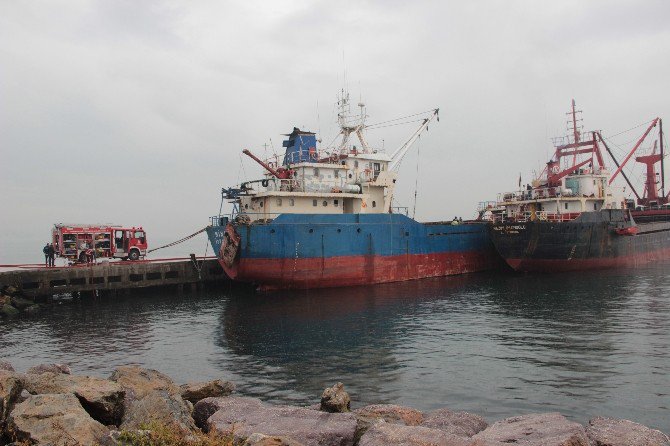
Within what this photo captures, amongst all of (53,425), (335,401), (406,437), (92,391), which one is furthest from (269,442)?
(92,391)

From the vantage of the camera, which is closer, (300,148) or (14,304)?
(14,304)

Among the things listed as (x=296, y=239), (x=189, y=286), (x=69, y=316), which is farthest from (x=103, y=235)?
(x=296, y=239)

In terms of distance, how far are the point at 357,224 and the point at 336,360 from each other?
57.3 ft

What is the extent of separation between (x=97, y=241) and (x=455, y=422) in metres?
33.8

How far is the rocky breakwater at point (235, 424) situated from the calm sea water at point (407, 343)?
2442 millimetres

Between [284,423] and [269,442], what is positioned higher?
[269,442]

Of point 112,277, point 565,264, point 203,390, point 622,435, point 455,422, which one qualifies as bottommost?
point 455,422

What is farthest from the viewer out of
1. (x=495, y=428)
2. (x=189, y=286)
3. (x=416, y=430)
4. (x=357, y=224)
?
(x=189, y=286)

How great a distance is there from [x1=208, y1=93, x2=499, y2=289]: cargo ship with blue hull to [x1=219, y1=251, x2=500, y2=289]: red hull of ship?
0.21 feet

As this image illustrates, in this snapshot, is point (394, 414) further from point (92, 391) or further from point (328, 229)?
point (328, 229)

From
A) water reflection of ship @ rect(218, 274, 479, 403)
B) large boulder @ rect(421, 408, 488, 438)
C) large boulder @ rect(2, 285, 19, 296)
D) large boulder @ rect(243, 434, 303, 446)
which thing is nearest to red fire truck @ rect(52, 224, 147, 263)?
large boulder @ rect(2, 285, 19, 296)

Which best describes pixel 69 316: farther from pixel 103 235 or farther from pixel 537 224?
pixel 537 224

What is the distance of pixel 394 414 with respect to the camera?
1102 centimetres

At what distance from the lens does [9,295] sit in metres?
30.8
